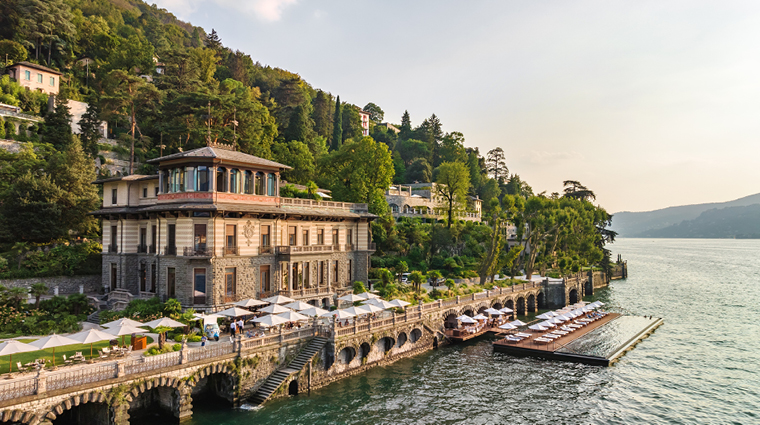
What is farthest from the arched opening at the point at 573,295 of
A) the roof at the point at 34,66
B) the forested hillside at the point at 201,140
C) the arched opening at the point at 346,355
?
the roof at the point at 34,66

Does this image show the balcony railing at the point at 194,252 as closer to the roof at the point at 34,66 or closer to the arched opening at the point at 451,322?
the arched opening at the point at 451,322

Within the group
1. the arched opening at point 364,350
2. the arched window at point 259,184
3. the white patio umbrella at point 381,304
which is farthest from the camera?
the arched window at point 259,184

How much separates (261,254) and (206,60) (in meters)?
67.8

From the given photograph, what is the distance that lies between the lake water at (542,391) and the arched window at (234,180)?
57.5ft

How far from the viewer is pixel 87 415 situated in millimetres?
23062

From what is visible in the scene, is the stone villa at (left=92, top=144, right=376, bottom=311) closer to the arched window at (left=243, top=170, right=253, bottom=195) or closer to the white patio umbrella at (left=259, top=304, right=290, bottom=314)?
the arched window at (left=243, top=170, right=253, bottom=195)

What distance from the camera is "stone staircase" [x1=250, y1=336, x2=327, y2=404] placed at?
2757cm

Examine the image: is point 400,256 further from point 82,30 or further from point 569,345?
point 82,30

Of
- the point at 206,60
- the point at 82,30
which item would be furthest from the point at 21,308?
the point at 82,30

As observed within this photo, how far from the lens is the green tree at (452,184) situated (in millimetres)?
83438

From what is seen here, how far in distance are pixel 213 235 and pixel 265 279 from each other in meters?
6.68

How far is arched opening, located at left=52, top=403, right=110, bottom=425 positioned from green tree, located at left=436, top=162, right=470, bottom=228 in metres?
64.8

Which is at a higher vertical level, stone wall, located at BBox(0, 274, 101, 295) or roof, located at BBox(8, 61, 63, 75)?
roof, located at BBox(8, 61, 63, 75)

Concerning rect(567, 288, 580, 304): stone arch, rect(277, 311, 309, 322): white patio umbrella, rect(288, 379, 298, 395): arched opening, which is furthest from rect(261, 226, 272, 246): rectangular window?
rect(567, 288, 580, 304): stone arch
